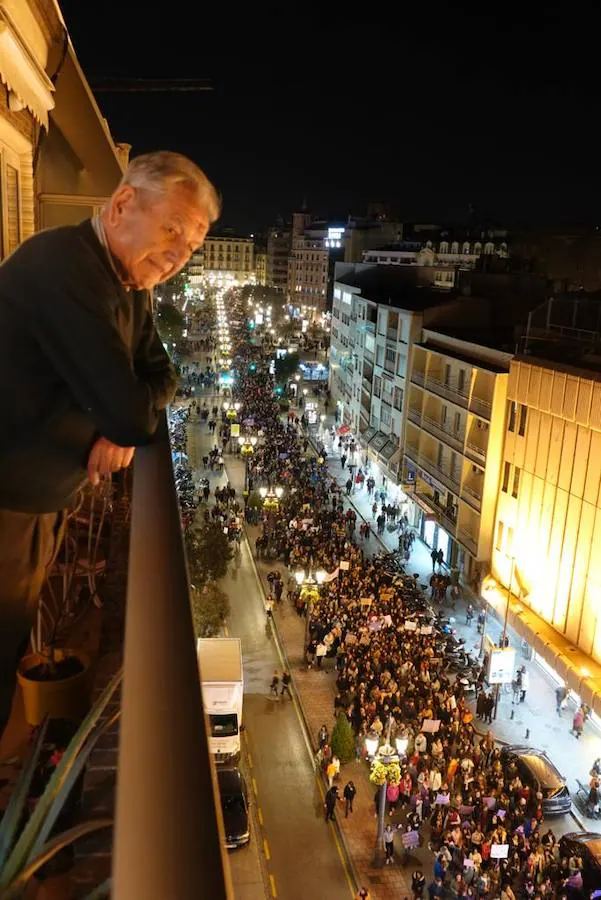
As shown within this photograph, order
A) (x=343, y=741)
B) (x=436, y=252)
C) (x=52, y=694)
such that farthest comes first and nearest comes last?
(x=436, y=252), (x=343, y=741), (x=52, y=694)

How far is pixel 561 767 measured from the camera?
1942 centimetres

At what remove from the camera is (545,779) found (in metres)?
17.3

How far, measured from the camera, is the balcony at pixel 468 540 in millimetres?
29000

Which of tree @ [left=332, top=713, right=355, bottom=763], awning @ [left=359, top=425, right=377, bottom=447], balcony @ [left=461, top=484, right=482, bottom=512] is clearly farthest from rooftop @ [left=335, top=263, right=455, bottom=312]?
tree @ [left=332, top=713, right=355, bottom=763]

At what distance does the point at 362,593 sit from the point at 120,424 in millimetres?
24600

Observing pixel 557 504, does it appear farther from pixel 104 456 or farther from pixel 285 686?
pixel 104 456

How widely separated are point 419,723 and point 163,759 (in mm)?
19142

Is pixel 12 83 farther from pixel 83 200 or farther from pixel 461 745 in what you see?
pixel 461 745

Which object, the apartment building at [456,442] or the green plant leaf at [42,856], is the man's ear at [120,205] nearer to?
the green plant leaf at [42,856]

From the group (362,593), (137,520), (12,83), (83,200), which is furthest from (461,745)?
(137,520)

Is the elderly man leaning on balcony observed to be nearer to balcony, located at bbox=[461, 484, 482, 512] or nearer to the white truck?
the white truck

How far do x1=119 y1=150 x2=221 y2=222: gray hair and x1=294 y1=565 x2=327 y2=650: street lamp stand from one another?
2224cm

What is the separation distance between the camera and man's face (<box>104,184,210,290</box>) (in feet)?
7.41

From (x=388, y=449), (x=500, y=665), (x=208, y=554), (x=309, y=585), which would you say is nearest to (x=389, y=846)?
(x=500, y=665)
